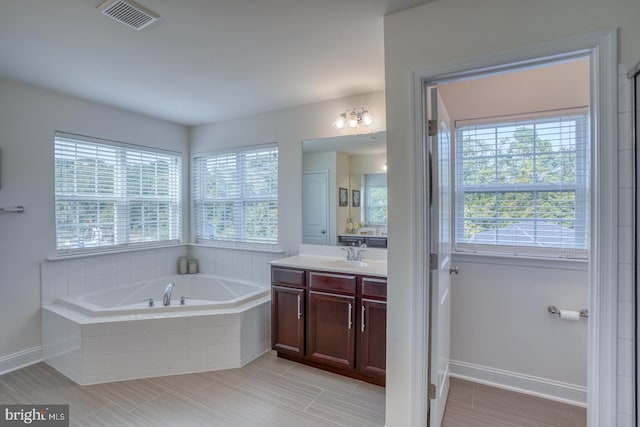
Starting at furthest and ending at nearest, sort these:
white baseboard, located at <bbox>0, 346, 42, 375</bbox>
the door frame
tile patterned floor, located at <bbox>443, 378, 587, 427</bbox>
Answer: white baseboard, located at <bbox>0, 346, 42, 375</bbox>, tile patterned floor, located at <bbox>443, 378, 587, 427</bbox>, the door frame

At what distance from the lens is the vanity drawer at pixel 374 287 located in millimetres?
2293

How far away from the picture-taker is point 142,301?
3484 millimetres

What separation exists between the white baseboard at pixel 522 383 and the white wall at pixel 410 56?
3.43 ft

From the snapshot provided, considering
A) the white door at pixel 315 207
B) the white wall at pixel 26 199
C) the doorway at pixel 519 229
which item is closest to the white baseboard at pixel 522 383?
the doorway at pixel 519 229

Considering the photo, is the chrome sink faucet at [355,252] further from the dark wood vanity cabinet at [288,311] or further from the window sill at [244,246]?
the window sill at [244,246]

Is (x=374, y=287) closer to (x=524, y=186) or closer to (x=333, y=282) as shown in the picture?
(x=333, y=282)

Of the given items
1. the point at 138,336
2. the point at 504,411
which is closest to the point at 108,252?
the point at 138,336

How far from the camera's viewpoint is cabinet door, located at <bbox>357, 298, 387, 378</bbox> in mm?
2285

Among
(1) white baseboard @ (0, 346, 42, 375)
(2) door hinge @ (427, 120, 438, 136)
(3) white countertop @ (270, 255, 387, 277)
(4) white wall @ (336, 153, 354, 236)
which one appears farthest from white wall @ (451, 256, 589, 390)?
(1) white baseboard @ (0, 346, 42, 375)

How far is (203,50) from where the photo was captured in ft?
7.14

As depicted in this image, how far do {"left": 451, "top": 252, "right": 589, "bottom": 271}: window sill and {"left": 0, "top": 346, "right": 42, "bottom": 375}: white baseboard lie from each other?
3.76 m

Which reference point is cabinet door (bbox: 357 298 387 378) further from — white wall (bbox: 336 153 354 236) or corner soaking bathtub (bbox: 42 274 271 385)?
corner soaking bathtub (bbox: 42 274 271 385)

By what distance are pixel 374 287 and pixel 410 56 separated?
1565 mm

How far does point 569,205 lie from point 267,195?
9.10 ft
